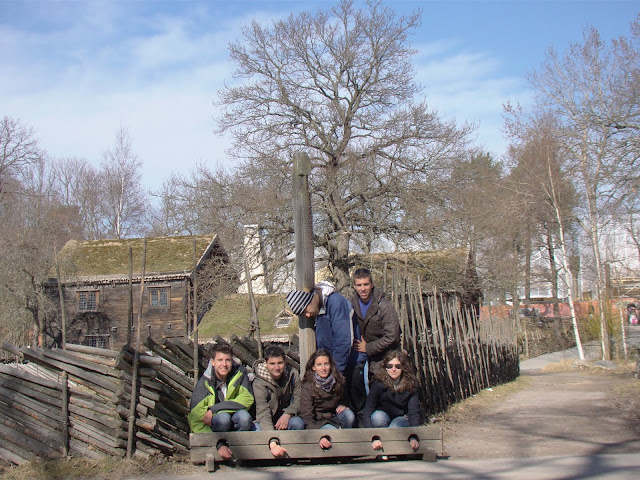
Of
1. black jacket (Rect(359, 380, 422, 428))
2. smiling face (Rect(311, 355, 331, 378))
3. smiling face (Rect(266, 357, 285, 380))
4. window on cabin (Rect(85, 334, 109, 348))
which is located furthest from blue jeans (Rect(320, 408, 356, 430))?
window on cabin (Rect(85, 334, 109, 348))

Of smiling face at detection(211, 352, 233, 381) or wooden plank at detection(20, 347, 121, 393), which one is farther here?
smiling face at detection(211, 352, 233, 381)

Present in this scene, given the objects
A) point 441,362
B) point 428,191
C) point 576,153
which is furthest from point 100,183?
point 441,362

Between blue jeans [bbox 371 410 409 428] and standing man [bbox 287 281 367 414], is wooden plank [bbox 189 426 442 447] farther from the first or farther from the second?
standing man [bbox 287 281 367 414]

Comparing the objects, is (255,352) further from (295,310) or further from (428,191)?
(428,191)

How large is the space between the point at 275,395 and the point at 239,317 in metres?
23.6

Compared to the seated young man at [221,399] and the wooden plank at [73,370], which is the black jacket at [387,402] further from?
the wooden plank at [73,370]

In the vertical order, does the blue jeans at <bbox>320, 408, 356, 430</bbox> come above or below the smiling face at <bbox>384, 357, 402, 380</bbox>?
below

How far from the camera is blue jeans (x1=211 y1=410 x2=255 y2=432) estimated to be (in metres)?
5.68

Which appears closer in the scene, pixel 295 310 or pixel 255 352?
pixel 295 310

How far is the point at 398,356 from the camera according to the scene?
612cm

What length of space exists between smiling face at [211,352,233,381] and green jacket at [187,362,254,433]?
3.5 inches

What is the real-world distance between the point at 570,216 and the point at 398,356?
2416 cm

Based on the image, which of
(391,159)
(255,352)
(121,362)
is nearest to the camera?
(121,362)

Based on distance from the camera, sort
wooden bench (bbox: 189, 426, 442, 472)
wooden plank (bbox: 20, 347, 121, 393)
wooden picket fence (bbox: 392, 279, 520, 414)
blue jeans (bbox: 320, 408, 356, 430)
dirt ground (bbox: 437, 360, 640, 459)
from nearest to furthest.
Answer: wooden bench (bbox: 189, 426, 442, 472) < wooden plank (bbox: 20, 347, 121, 393) < blue jeans (bbox: 320, 408, 356, 430) < dirt ground (bbox: 437, 360, 640, 459) < wooden picket fence (bbox: 392, 279, 520, 414)
